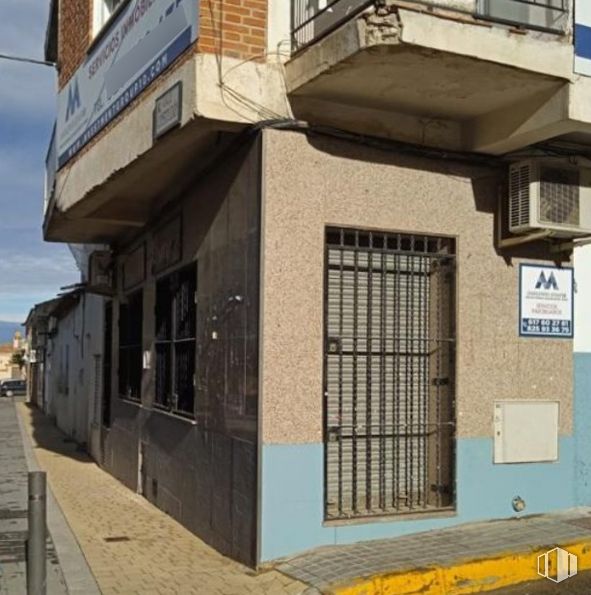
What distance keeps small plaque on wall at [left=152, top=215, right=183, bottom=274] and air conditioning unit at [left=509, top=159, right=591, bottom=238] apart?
12.0 ft

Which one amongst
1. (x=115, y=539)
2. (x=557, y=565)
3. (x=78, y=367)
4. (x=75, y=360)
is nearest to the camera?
(x=557, y=565)

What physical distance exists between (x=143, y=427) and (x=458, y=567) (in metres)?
5.84

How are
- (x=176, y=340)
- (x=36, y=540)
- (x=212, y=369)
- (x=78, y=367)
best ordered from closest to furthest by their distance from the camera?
1. (x=36, y=540)
2. (x=212, y=369)
3. (x=176, y=340)
4. (x=78, y=367)

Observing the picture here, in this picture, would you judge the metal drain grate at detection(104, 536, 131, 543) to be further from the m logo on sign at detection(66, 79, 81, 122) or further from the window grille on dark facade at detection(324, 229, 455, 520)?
Result: the m logo on sign at detection(66, 79, 81, 122)

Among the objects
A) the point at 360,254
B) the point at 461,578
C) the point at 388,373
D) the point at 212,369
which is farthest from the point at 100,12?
the point at 461,578

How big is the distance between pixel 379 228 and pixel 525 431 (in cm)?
233

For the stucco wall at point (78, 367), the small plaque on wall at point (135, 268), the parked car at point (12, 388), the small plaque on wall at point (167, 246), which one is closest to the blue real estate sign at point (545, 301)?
the small plaque on wall at point (167, 246)

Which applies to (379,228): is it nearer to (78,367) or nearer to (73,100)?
(73,100)

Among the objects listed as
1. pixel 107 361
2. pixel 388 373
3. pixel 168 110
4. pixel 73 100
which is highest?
pixel 73 100

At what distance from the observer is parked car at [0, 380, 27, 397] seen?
5219cm

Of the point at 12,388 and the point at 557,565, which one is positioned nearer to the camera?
the point at 557,565

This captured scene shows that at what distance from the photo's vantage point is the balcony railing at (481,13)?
6.31 meters

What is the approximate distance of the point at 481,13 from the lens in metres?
6.32

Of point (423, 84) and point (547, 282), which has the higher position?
point (423, 84)
